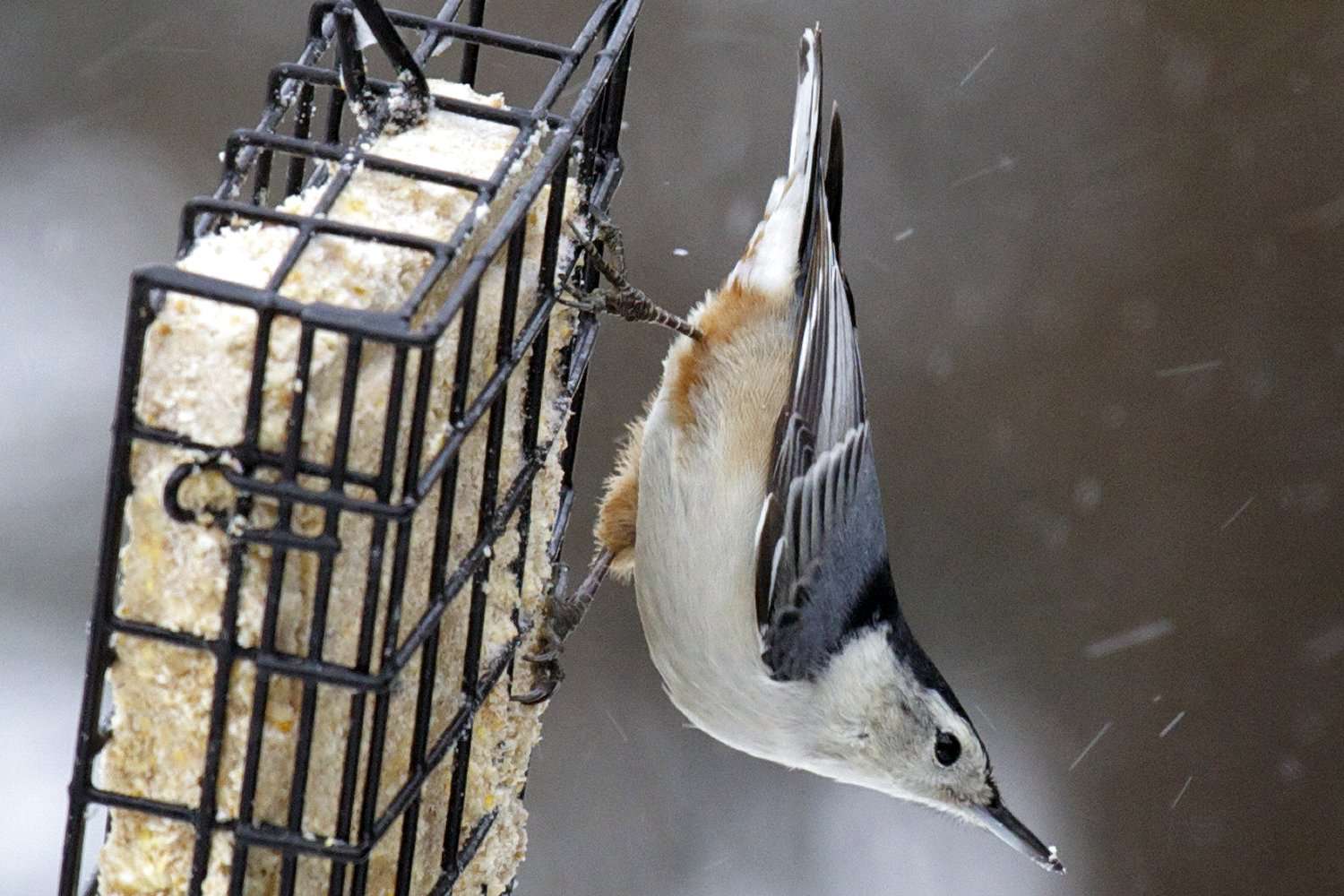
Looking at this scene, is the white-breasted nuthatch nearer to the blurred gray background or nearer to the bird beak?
the bird beak

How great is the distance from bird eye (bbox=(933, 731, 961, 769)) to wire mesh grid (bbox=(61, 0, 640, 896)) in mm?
1016

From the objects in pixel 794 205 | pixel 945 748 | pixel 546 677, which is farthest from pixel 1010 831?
pixel 794 205

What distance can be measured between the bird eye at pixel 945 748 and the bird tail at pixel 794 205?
0.78 metres

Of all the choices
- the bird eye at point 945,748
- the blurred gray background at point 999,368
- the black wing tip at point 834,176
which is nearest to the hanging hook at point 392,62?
the black wing tip at point 834,176

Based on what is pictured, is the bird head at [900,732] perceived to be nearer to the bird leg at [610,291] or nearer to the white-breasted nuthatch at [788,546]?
the white-breasted nuthatch at [788,546]

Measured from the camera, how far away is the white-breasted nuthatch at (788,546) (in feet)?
8.92

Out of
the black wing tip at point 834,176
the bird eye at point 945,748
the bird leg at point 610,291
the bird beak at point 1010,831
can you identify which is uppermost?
the black wing tip at point 834,176

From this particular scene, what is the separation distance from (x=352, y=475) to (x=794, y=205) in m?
1.61

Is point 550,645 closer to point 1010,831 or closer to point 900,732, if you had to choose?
point 900,732

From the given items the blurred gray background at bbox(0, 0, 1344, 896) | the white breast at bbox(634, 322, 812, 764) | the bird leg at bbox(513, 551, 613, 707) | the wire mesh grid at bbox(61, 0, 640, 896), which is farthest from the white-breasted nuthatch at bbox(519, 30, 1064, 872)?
the blurred gray background at bbox(0, 0, 1344, 896)

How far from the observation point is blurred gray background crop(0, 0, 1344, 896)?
4.21 meters

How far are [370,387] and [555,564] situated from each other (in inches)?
36.3

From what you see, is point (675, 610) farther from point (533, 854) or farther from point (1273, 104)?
point (1273, 104)

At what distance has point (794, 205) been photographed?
3021mm
